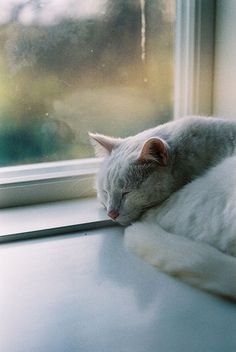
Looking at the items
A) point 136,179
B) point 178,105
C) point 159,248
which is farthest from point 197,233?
point 178,105

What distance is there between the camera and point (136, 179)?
3.64 feet

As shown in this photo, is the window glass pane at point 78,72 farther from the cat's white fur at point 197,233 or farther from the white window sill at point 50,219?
the cat's white fur at point 197,233

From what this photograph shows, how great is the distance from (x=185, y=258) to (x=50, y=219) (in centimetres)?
45

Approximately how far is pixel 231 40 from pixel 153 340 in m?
0.90

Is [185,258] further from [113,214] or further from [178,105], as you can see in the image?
[178,105]

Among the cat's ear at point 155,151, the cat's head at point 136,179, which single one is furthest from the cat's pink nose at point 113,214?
the cat's ear at point 155,151

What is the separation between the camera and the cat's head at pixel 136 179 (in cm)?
109

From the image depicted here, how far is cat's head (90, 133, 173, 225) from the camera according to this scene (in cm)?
Answer: 109

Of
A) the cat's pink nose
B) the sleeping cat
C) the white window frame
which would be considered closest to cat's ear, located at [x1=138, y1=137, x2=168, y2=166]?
the sleeping cat

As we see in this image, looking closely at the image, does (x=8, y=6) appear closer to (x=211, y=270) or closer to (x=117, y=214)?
(x=117, y=214)

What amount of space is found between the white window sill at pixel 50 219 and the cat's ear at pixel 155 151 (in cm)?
23

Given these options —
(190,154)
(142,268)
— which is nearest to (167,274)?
(142,268)

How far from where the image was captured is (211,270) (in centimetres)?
84

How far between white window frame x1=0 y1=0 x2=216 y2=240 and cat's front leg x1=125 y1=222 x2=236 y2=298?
339 mm
